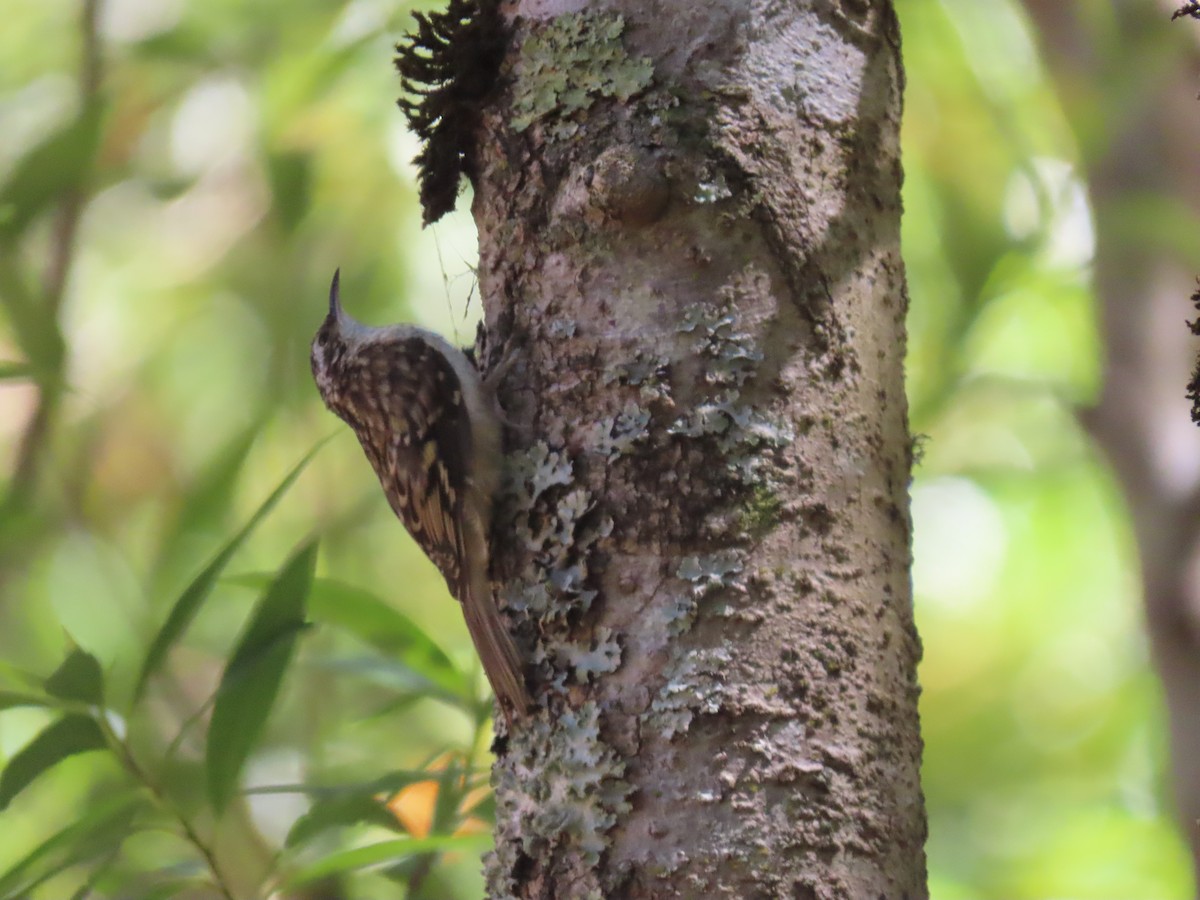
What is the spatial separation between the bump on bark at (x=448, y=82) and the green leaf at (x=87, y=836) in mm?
890

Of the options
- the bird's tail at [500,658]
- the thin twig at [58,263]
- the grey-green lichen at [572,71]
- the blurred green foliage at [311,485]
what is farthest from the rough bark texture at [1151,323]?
the thin twig at [58,263]

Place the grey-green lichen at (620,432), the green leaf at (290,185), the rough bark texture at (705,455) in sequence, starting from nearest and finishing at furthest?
the rough bark texture at (705,455) → the grey-green lichen at (620,432) → the green leaf at (290,185)

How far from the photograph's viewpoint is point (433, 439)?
1844 millimetres

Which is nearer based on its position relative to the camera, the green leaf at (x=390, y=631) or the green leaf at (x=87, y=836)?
the green leaf at (x=87, y=836)

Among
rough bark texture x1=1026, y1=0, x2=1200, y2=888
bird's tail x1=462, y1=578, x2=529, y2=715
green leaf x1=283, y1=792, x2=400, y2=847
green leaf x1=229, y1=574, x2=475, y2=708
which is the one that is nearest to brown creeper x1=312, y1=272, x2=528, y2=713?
bird's tail x1=462, y1=578, x2=529, y2=715

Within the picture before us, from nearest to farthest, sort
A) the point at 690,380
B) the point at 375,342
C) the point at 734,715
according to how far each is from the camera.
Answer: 1. the point at 734,715
2. the point at 690,380
3. the point at 375,342

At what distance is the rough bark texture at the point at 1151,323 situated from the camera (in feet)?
9.48

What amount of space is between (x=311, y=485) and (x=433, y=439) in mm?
1684

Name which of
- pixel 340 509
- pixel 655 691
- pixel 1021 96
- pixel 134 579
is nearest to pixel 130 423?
pixel 340 509

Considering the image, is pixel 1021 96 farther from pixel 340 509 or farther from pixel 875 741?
pixel 875 741

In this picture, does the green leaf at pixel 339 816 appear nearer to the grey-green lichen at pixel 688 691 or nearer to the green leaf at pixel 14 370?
the grey-green lichen at pixel 688 691

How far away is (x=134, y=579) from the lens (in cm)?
262

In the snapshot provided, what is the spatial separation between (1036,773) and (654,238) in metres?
3.33

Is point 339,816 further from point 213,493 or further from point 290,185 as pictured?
point 290,185
